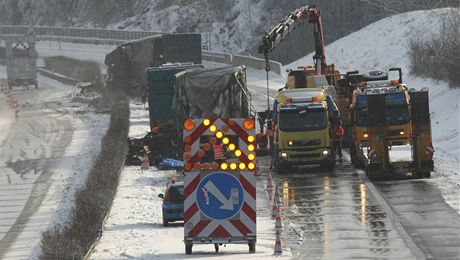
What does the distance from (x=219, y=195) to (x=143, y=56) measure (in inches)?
1887

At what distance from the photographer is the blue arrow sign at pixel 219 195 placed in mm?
22656

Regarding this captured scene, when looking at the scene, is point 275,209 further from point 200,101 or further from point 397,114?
point 200,101

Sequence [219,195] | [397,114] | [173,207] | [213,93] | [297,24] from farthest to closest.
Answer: [297,24] < [213,93] < [397,114] < [173,207] < [219,195]

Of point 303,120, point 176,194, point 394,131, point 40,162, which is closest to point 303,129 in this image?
point 303,120

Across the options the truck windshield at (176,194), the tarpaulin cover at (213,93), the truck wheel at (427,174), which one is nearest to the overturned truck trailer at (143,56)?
the tarpaulin cover at (213,93)

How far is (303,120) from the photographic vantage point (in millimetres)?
36688

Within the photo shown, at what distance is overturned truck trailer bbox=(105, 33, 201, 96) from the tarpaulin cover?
24.1 metres

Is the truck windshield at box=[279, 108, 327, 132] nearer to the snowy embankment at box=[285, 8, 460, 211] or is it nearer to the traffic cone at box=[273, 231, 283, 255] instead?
the traffic cone at box=[273, 231, 283, 255]

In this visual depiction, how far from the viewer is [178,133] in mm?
42281

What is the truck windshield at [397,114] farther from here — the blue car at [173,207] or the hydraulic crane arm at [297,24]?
the hydraulic crane arm at [297,24]

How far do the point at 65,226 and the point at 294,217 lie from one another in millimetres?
8891

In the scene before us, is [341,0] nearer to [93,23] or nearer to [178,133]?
[93,23]

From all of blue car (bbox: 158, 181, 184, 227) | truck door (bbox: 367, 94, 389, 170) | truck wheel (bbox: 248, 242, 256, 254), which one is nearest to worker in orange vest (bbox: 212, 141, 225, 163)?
truck wheel (bbox: 248, 242, 256, 254)

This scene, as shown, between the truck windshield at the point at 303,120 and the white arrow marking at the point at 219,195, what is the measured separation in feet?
46.1
